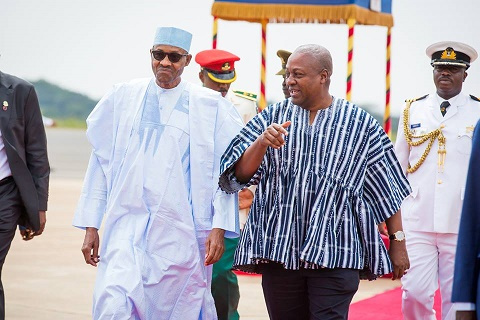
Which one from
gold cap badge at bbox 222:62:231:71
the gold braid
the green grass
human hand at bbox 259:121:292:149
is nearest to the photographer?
human hand at bbox 259:121:292:149

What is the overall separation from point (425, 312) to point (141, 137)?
243 centimetres

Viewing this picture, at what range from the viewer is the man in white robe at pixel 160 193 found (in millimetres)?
5383

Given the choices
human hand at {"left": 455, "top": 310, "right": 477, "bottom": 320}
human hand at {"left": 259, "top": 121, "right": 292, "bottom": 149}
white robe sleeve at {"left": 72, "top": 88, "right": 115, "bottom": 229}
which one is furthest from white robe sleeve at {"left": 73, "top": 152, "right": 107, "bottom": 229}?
human hand at {"left": 455, "top": 310, "right": 477, "bottom": 320}

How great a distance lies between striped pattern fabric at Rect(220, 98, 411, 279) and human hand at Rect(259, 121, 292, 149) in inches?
11.1

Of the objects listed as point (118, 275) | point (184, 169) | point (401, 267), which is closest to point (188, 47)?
point (184, 169)

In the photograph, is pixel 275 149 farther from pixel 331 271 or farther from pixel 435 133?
pixel 435 133

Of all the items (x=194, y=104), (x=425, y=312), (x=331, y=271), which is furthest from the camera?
(x=425, y=312)

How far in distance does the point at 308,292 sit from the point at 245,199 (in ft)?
7.81

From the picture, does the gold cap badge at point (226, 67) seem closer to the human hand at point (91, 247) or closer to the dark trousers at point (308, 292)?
the human hand at point (91, 247)

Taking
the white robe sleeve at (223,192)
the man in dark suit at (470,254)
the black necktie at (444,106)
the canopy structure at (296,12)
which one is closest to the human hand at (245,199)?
the black necktie at (444,106)

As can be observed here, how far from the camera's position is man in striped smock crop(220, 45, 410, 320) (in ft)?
16.2

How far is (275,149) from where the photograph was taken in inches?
197

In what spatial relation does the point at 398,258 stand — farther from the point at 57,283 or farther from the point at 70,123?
the point at 70,123

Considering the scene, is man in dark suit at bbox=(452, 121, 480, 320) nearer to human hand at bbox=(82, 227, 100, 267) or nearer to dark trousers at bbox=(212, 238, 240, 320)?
human hand at bbox=(82, 227, 100, 267)
